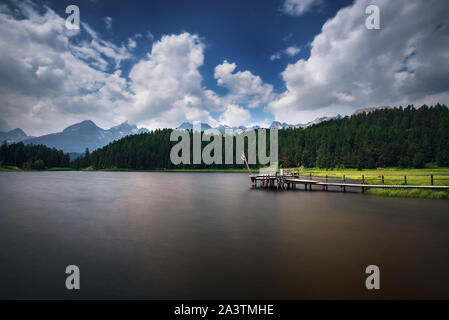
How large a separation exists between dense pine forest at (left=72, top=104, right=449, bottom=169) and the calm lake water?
103 metres

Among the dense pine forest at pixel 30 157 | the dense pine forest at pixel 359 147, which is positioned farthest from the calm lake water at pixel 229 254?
the dense pine forest at pixel 30 157

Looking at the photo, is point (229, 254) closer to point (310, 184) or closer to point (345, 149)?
point (310, 184)

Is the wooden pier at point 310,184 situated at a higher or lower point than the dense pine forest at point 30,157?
lower

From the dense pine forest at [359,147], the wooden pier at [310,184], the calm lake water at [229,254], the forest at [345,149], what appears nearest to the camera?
the calm lake water at [229,254]

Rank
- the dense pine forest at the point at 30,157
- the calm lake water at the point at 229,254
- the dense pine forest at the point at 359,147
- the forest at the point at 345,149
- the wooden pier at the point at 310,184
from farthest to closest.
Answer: the dense pine forest at the point at 30,157 < the forest at the point at 345,149 < the dense pine forest at the point at 359,147 < the wooden pier at the point at 310,184 < the calm lake water at the point at 229,254

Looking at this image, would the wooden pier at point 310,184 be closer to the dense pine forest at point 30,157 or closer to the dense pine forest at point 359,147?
the dense pine forest at point 359,147

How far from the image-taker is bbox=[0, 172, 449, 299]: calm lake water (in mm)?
9086

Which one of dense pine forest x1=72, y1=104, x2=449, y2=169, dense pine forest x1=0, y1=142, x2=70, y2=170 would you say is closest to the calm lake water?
dense pine forest x1=72, y1=104, x2=449, y2=169

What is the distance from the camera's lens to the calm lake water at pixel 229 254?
9.09 metres

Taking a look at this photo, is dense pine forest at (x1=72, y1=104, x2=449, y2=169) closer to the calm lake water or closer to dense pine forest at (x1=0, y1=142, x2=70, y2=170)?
dense pine forest at (x1=0, y1=142, x2=70, y2=170)

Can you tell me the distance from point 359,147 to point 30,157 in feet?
777

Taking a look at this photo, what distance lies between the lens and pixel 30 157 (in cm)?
17512

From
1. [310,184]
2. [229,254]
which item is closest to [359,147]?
[310,184]
